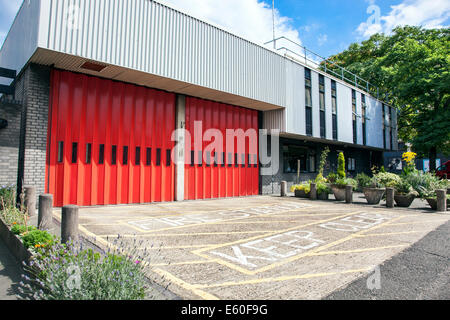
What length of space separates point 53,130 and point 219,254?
7856 millimetres

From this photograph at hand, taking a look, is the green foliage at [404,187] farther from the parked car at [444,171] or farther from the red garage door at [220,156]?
the parked car at [444,171]

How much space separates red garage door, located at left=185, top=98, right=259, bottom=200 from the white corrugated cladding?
1184mm

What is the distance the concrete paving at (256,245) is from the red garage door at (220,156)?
3.81 metres

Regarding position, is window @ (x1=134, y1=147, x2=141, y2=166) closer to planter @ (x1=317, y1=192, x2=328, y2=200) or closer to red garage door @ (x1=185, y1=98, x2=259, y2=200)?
A: red garage door @ (x1=185, y1=98, x2=259, y2=200)

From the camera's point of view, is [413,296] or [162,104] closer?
[413,296]

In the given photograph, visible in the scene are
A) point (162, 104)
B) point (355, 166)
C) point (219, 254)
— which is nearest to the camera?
point (219, 254)

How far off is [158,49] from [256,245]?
8395mm

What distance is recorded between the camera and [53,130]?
30.6 feet

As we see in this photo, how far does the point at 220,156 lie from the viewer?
14227 mm

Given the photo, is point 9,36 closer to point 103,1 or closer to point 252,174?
point 103,1

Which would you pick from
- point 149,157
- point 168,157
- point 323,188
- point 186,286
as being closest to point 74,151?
point 149,157

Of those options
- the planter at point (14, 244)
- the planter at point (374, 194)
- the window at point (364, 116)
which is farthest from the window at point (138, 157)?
the window at point (364, 116)

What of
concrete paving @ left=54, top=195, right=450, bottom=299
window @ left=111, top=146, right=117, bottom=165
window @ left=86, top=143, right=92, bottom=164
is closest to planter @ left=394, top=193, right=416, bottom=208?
concrete paving @ left=54, top=195, right=450, bottom=299

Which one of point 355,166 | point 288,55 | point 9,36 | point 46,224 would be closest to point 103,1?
point 9,36
